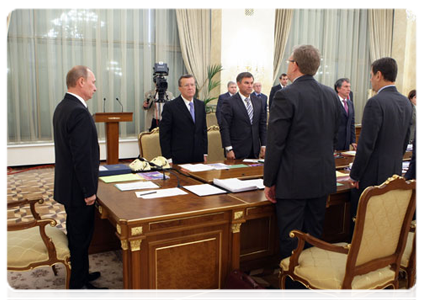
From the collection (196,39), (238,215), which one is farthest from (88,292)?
(196,39)

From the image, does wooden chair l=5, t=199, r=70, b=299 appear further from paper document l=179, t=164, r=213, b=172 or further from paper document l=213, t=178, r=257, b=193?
paper document l=179, t=164, r=213, b=172

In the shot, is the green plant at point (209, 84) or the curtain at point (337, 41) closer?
the green plant at point (209, 84)

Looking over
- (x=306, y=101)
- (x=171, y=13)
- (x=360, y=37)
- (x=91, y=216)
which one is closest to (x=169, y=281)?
(x=91, y=216)

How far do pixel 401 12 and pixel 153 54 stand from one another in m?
6.29

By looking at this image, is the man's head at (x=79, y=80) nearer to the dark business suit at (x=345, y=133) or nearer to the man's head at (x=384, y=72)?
the man's head at (x=384, y=72)

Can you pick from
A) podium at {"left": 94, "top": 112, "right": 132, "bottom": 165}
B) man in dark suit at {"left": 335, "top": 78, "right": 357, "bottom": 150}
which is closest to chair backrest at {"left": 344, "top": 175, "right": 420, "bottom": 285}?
man in dark suit at {"left": 335, "top": 78, "right": 357, "bottom": 150}

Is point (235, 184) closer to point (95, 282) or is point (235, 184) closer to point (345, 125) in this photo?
point (95, 282)

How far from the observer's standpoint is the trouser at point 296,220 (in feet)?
7.92

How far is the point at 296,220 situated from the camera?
2.42 metres

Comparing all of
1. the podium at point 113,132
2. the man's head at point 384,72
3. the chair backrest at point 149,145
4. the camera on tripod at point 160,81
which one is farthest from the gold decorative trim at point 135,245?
the podium at point 113,132

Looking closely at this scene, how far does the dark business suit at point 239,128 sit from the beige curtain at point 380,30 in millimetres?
7405

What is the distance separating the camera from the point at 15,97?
7359 mm

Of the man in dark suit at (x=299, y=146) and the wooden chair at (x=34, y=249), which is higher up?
the man in dark suit at (x=299, y=146)

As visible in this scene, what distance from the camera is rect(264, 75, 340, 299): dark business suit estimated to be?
2.31 metres
